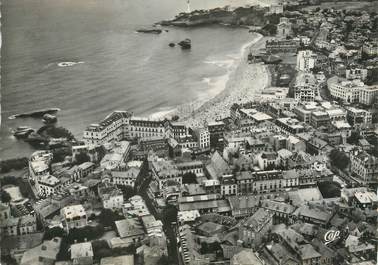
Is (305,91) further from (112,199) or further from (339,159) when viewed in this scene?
(112,199)

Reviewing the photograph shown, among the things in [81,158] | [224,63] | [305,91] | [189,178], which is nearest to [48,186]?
[81,158]

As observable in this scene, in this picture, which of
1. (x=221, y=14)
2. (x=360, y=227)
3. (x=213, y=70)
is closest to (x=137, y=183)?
(x=360, y=227)

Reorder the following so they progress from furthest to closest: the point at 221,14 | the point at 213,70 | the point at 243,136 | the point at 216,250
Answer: the point at 221,14 → the point at 213,70 → the point at 243,136 → the point at 216,250

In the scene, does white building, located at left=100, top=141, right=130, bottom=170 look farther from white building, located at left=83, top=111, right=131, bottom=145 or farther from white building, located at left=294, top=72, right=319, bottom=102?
white building, located at left=294, top=72, right=319, bottom=102

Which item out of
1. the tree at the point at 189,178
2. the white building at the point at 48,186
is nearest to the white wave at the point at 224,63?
the tree at the point at 189,178

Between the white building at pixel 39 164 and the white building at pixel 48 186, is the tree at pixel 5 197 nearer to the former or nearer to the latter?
the white building at pixel 48 186

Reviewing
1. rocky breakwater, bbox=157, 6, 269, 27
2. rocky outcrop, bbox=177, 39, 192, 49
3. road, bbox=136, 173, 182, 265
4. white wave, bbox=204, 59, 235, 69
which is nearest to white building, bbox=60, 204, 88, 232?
road, bbox=136, 173, 182, 265

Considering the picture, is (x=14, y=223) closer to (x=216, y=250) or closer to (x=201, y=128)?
(x=216, y=250)
